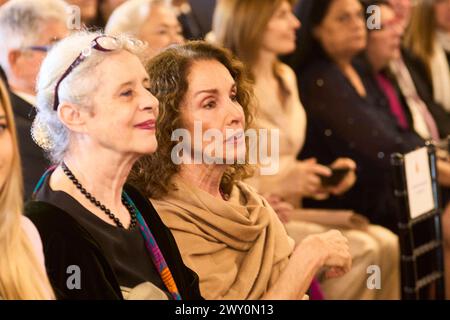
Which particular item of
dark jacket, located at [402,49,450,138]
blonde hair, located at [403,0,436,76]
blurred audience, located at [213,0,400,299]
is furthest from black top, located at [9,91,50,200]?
blonde hair, located at [403,0,436,76]

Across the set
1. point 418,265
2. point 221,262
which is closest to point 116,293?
point 221,262

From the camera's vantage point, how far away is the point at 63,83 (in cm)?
200

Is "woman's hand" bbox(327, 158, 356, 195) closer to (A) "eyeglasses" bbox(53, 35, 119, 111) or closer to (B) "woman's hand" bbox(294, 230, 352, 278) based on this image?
(B) "woman's hand" bbox(294, 230, 352, 278)

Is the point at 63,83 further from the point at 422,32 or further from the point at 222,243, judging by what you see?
the point at 422,32

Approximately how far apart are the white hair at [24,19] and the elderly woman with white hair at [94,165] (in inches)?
13.4

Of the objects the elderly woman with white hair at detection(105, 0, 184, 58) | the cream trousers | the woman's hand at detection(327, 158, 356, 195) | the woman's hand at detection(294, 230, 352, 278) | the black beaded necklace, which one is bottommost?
the cream trousers

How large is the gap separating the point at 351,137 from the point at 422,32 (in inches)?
36.9

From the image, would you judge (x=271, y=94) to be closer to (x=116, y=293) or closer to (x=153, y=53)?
(x=153, y=53)

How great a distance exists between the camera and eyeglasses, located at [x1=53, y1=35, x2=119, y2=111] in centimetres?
200

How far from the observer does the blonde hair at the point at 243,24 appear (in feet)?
10.5

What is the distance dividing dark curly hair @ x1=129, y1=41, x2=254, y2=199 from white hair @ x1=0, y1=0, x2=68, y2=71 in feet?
1.04

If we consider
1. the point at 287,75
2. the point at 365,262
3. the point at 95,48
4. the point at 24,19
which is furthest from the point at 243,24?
the point at 95,48

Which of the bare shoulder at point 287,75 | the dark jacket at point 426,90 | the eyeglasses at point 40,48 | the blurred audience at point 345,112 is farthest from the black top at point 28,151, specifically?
the dark jacket at point 426,90

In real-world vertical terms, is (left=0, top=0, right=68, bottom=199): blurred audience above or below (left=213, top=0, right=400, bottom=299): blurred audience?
above
